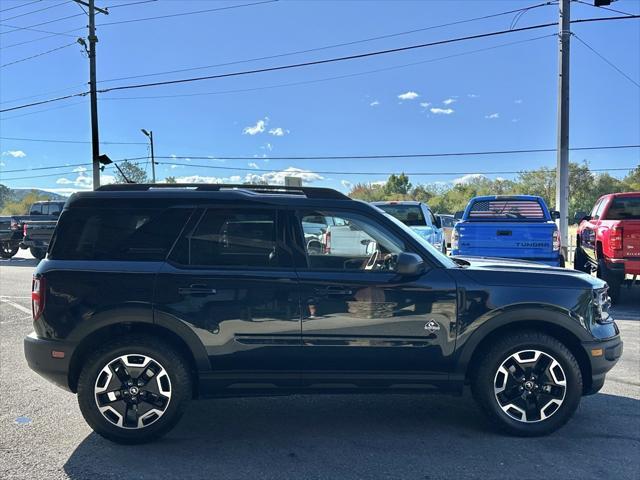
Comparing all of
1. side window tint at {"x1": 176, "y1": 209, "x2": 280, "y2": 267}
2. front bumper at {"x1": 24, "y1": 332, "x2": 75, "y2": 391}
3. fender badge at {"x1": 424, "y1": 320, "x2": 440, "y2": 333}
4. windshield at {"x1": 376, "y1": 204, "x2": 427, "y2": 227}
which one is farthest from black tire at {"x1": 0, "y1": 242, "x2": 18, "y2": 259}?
fender badge at {"x1": 424, "y1": 320, "x2": 440, "y2": 333}

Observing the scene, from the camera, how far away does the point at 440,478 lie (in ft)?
10.2

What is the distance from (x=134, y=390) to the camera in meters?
3.59

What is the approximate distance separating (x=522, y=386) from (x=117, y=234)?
323cm

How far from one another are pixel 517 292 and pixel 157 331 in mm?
2667

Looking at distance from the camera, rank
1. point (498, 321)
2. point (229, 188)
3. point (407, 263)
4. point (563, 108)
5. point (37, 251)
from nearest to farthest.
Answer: point (407, 263), point (498, 321), point (229, 188), point (563, 108), point (37, 251)

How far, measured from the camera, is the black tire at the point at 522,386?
3.65 metres

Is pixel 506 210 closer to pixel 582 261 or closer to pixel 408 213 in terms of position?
pixel 408 213

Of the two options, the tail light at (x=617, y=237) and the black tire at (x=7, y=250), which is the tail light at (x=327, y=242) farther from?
the black tire at (x=7, y=250)

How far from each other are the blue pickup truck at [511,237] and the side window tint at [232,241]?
20.6 feet

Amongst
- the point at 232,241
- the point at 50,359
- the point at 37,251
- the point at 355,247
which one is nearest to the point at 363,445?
the point at 355,247

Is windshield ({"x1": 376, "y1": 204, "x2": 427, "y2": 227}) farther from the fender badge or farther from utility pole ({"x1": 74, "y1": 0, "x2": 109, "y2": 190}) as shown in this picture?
utility pole ({"x1": 74, "y1": 0, "x2": 109, "y2": 190})

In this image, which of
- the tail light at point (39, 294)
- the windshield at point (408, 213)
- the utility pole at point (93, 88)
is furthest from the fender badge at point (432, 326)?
the utility pole at point (93, 88)

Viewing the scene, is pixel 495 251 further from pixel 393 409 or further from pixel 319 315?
pixel 319 315

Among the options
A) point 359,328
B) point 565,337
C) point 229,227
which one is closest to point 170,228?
point 229,227
